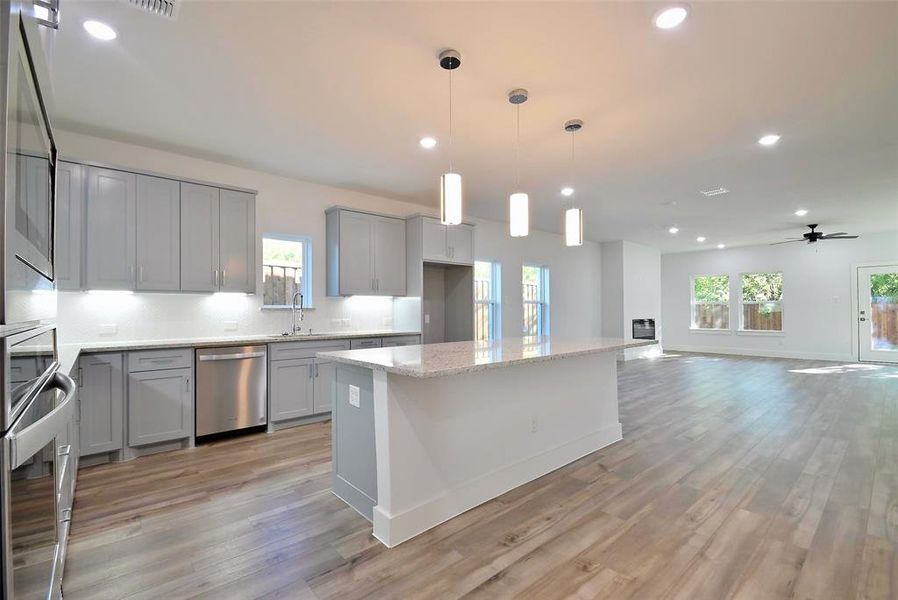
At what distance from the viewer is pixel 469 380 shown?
2.57m

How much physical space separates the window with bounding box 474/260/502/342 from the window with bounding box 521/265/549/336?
0.81 meters

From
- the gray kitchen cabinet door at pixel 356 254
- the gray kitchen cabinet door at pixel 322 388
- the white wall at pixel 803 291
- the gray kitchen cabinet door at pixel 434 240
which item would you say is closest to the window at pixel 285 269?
the gray kitchen cabinet door at pixel 356 254

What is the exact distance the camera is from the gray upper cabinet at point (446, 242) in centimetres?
527

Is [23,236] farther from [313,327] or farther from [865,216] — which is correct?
[865,216]

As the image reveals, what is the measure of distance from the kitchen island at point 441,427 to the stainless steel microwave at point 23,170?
129 centimetres

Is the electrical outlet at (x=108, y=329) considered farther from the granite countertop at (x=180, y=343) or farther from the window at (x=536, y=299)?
the window at (x=536, y=299)

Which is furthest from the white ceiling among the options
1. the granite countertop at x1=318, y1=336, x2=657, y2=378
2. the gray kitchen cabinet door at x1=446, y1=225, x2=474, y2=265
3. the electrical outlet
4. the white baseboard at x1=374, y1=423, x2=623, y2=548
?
the white baseboard at x1=374, y1=423, x2=623, y2=548

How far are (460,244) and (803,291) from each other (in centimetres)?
865

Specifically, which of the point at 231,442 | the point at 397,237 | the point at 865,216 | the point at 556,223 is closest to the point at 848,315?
the point at 865,216

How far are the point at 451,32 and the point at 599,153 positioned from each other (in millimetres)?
2255

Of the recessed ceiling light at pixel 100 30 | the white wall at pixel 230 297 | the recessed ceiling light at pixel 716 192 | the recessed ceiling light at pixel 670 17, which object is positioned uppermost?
the recessed ceiling light at pixel 100 30

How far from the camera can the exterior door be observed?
8312mm

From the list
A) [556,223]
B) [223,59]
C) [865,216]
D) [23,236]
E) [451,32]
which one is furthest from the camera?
[556,223]

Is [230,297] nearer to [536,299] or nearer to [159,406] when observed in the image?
[159,406]
